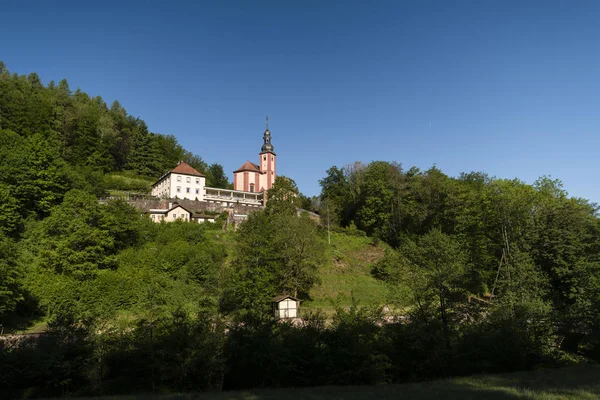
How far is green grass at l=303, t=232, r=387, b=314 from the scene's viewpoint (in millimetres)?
33406

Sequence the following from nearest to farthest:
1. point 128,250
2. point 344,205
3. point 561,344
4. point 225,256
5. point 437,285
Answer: point 437,285, point 561,344, point 128,250, point 225,256, point 344,205

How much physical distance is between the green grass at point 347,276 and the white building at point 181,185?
24.4 metres

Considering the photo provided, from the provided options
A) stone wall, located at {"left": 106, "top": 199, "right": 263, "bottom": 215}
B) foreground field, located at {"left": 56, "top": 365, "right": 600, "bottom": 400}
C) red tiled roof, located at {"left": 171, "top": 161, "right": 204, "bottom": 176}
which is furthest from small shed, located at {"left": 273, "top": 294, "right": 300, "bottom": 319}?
red tiled roof, located at {"left": 171, "top": 161, "right": 204, "bottom": 176}

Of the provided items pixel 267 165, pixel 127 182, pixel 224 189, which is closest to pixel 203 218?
pixel 224 189

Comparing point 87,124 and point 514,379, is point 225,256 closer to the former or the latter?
point 514,379

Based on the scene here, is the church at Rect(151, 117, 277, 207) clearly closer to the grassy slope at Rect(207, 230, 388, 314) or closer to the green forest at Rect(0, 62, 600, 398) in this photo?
the green forest at Rect(0, 62, 600, 398)

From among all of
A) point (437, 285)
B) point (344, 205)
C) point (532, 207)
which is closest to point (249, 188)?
point (344, 205)

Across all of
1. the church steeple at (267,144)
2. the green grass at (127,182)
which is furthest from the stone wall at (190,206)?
the church steeple at (267,144)

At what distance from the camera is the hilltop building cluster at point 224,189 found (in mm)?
60156

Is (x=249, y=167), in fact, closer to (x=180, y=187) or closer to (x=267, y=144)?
(x=267, y=144)

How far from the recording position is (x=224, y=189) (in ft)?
229

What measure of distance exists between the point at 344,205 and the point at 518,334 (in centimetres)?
5073

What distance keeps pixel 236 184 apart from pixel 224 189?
5763 mm

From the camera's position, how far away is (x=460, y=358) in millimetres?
14383
